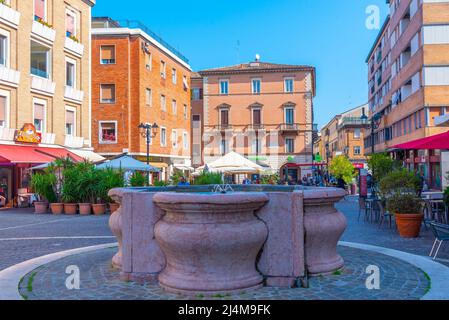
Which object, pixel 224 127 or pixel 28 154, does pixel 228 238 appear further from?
pixel 224 127

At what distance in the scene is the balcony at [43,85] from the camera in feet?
76.1

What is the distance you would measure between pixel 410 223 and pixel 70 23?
24199mm

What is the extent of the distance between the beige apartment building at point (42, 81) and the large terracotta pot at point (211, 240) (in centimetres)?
1640

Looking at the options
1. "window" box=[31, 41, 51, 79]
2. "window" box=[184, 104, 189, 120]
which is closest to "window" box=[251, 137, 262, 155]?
"window" box=[184, 104, 189, 120]

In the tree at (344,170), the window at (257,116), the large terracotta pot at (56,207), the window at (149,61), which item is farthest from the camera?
the window at (257,116)

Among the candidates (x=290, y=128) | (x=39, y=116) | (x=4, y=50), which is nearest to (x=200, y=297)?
(x=4, y=50)

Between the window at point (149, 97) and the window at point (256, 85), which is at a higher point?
the window at point (256, 85)

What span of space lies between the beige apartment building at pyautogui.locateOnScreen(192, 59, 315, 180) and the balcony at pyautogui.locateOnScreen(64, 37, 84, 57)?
2494cm

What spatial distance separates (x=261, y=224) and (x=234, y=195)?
59 centimetres

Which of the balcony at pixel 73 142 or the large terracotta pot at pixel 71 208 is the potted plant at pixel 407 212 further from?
the balcony at pixel 73 142

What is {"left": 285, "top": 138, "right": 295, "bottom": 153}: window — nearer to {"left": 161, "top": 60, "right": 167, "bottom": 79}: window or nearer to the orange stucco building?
{"left": 161, "top": 60, "right": 167, "bottom": 79}: window

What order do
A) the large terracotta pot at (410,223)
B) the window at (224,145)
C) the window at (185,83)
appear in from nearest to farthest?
1. the large terracotta pot at (410,223)
2. the window at (185,83)
3. the window at (224,145)

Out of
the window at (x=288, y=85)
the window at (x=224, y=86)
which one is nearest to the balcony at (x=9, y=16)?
the window at (x=224, y=86)

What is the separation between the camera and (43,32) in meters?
23.8
